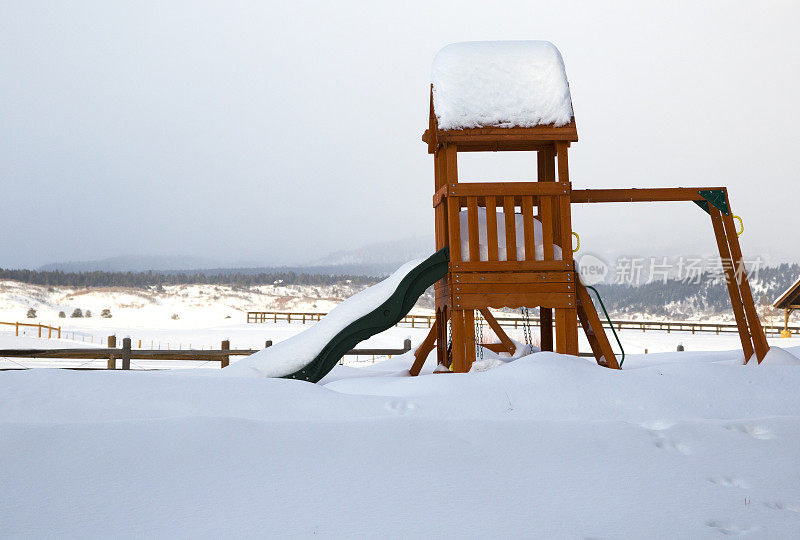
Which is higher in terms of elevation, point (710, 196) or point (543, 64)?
point (543, 64)

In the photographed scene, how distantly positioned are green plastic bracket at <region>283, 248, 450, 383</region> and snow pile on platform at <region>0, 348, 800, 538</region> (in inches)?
67.3

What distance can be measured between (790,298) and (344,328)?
1000 inches

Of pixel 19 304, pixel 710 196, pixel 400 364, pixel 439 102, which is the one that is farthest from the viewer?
pixel 19 304

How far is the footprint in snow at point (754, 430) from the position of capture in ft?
13.2

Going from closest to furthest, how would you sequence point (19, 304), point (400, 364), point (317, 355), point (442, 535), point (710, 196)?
point (442, 535) → point (317, 355) → point (710, 196) → point (400, 364) → point (19, 304)

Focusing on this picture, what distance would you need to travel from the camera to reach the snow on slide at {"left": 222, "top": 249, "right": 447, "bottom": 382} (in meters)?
6.56

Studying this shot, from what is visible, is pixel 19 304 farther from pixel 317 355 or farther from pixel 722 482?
pixel 722 482

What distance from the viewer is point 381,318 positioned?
6.73m

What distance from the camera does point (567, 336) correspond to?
6926 millimetres

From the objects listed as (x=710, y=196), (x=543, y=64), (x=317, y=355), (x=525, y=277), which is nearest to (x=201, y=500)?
(x=317, y=355)

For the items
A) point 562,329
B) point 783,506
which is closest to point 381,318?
point 562,329

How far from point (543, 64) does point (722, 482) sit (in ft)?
17.0

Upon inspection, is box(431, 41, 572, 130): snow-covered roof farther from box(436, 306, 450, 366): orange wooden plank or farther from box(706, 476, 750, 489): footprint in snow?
box(706, 476, 750, 489): footprint in snow

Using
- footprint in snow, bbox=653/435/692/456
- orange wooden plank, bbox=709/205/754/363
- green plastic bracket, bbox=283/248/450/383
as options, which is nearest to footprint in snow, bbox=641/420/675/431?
footprint in snow, bbox=653/435/692/456
